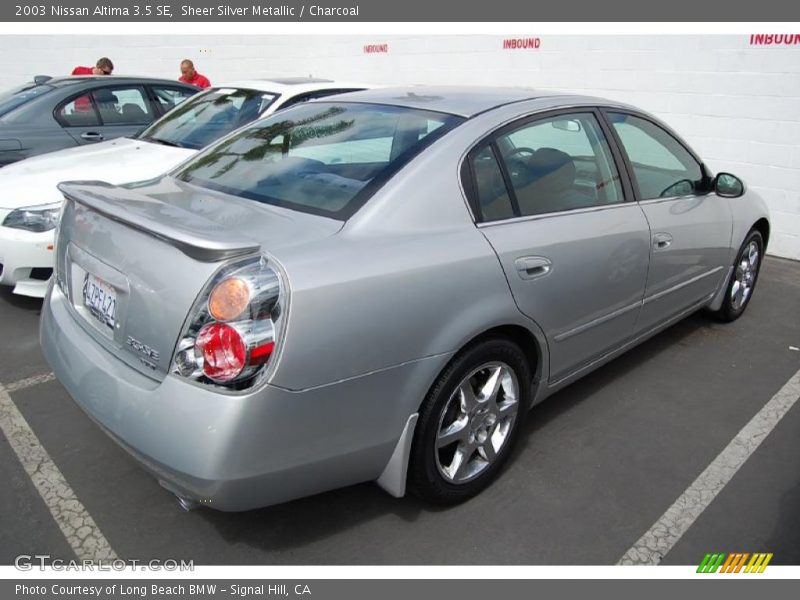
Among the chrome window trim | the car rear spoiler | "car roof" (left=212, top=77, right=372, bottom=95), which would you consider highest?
"car roof" (left=212, top=77, right=372, bottom=95)

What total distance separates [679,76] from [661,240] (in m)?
4.06

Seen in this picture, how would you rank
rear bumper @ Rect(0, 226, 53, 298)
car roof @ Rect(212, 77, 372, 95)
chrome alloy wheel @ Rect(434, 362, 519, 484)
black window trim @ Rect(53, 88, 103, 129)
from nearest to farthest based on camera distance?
1. chrome alloy wheel @ Rect(434, 362, 519, 484)
2. rear bumper @ Rect(0, 226, 53, 298)
3. car roof @ Rect(212, 77, 372, 95)
4. black window trim @ Rect(53, 88, 103, 129)

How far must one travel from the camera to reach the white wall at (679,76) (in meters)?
6.32

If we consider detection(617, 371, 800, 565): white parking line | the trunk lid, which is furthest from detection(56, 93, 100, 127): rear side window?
detection(617, 371, 800, 565): white parking line

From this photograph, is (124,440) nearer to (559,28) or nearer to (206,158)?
(206,158)

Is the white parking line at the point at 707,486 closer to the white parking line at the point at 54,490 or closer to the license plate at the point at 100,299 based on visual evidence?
the white parking line at the point at 54,490

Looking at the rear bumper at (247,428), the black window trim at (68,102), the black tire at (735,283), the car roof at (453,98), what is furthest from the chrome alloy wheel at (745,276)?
the black window trim at (68,102)

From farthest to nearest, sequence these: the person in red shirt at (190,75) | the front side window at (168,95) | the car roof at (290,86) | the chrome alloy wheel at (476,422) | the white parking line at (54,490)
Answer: the person in red shirt at (190,75) < the front side window at (168,95) < the car roof at (290,86) < the chrome alloy wheel at (476,422) < the white parking line at (54,490)

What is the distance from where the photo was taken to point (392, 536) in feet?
8.48

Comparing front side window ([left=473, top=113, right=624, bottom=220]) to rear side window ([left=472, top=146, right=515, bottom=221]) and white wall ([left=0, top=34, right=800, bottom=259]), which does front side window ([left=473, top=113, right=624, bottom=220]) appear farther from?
white wall ([left=0, top=34, right=800, bottom=259])

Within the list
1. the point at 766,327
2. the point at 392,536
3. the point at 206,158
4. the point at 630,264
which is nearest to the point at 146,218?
the point at 206,158

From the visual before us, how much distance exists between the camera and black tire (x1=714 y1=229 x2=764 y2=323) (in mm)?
4582

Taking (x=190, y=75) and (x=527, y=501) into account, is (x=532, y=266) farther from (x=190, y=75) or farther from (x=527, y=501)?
(x=190, y=75)

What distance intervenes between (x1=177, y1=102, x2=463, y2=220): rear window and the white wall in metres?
4.81
